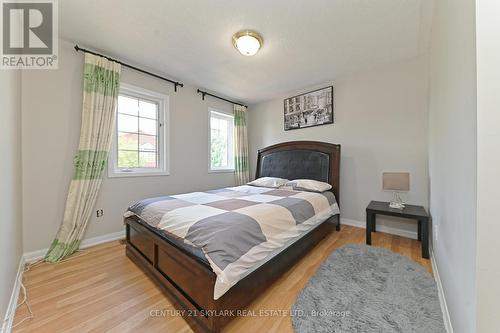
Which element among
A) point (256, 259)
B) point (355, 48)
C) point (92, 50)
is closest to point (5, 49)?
point (92, 50)

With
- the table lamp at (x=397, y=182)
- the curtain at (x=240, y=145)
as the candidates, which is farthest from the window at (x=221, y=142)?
the table lamp at (x=397, y=182)

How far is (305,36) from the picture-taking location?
2.20 m

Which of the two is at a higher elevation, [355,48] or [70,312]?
[355,48]

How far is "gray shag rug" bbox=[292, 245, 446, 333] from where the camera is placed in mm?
1223

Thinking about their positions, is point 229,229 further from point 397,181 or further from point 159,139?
point 159,139

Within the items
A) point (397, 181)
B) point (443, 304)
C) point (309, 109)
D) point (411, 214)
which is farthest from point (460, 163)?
point (309, 109)

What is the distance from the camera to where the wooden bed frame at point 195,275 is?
1.19 m

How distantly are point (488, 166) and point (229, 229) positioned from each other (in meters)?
1.30

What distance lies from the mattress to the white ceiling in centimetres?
188

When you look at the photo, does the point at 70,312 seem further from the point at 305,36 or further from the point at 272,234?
the point at 305,36

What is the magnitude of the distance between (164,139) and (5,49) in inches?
70.9

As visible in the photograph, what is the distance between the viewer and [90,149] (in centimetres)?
236

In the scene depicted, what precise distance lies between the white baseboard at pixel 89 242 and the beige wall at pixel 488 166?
3.37 metres

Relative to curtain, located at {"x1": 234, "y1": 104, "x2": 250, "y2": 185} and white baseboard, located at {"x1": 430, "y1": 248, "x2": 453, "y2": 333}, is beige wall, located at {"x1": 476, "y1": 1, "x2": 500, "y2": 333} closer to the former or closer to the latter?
white baseboard, located at {"x1": 430, "y1": 248, "x2": 453, "y2": 333}
